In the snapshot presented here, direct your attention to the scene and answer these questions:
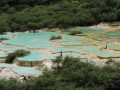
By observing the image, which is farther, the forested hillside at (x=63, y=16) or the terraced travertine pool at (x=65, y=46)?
the forested hillside at (x=63, y=16)

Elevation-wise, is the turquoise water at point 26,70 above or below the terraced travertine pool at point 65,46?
below

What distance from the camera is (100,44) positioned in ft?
48.7

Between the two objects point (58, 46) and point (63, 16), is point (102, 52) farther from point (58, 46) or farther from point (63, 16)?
point (63, 16)

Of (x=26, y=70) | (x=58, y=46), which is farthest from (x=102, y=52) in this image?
(x=26, y=70)

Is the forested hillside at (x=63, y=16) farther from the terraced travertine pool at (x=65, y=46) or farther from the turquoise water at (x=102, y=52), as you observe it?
the turquoise water at (x=102, y=52)

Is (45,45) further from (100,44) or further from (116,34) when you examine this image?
(116,34)

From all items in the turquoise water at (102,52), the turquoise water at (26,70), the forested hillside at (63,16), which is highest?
the forested hillside at (63,16)

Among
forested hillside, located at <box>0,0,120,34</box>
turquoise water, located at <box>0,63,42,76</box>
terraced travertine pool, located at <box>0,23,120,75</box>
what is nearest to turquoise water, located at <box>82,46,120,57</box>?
terraced travertine pool, located at <box>0,23,120,75</box>

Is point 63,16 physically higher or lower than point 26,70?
higher

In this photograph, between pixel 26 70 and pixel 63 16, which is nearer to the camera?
pixel 26 70

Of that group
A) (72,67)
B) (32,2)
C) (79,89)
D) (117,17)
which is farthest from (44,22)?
(79,89)

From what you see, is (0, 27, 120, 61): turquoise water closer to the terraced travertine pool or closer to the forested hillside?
the terraced travertine pool

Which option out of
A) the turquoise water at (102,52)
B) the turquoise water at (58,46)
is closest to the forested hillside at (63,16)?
the turquoise water at (58,46)

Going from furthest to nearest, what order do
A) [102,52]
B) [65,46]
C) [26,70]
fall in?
[65,46], [102,52], [26,70]
